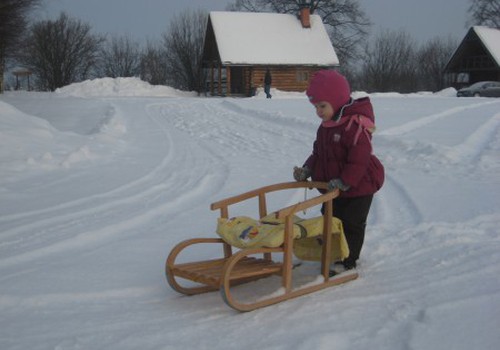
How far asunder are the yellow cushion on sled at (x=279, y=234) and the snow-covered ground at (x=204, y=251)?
34 centimetres

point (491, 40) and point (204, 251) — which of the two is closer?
point (204, 251)

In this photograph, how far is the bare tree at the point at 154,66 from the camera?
6256cm

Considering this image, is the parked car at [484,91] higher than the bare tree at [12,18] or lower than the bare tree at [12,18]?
lower

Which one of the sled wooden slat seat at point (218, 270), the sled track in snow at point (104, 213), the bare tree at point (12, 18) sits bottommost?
the sled track in snow at point (104, 213)

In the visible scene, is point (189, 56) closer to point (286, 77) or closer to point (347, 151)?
point (286, 77)

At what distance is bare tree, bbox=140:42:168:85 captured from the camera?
205 feet

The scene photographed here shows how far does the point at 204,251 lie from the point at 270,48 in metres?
35.2

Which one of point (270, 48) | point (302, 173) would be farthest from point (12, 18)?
point (270, 48)

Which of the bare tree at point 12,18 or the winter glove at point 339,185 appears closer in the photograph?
the winter glove at point 339,185

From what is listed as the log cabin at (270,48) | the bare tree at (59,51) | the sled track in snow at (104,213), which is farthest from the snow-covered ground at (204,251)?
the bare tree at (59,51)

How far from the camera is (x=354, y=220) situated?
4.46 m

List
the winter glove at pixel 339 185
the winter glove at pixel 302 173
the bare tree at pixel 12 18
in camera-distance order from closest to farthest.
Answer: the winter glove at pixel 339 185 → the winter glove at pixel 302 173 → the bare tree at pixel 12 18

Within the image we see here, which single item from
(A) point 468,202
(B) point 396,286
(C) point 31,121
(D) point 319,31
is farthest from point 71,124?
(D) point 319,31

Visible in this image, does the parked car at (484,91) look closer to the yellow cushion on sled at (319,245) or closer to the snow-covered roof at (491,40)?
the snow-covered roof at (491,40)
